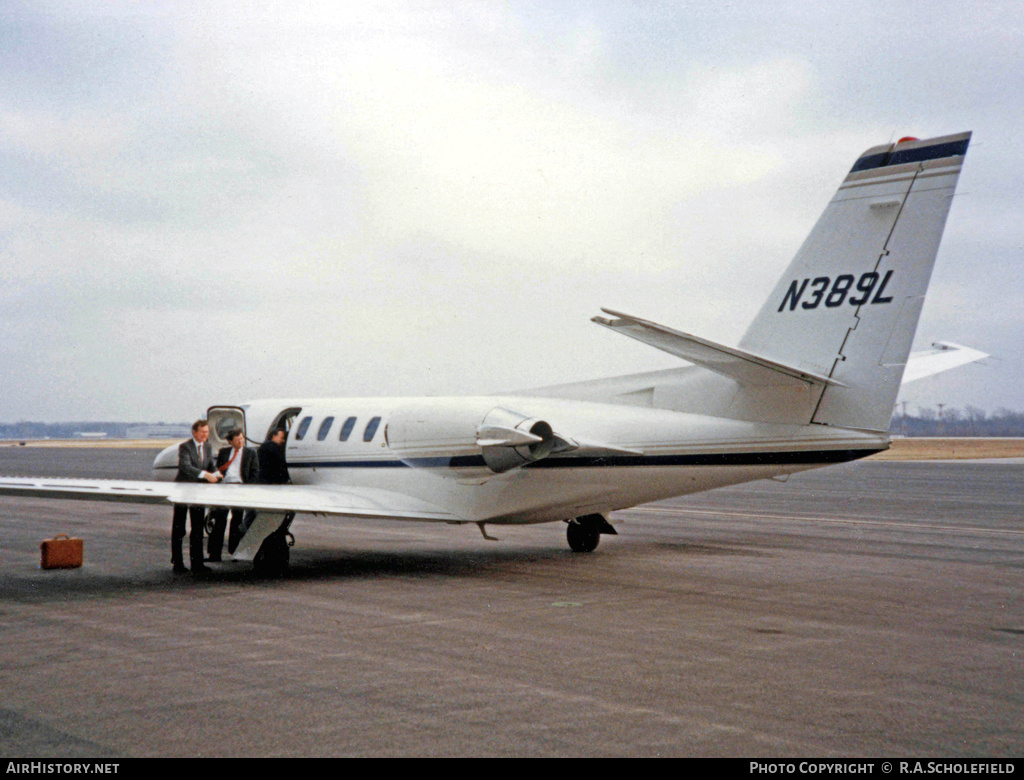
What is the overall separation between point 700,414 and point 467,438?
12.0 feet

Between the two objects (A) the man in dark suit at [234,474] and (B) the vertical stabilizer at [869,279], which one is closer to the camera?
(B) the vertical stabilizer at [869,279]

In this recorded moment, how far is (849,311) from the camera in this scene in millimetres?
13148

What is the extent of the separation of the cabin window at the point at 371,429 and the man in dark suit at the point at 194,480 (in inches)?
107

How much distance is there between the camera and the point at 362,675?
8.27 meters

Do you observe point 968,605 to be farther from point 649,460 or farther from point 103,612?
point 103,612

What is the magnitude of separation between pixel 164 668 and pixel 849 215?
406 inches

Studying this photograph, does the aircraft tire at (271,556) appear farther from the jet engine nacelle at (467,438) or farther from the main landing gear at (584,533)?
the main landing gear at (584,533)

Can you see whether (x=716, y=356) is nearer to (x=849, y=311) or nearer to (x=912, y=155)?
(x=849, y=311)

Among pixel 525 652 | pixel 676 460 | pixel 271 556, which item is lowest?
pixel 525 652

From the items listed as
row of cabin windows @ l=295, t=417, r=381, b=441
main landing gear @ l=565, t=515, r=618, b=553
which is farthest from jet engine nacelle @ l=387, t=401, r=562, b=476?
main landing gear @ l=565, t=515, r=618, b=553

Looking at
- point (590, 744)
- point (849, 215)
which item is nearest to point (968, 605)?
point (849, 215)

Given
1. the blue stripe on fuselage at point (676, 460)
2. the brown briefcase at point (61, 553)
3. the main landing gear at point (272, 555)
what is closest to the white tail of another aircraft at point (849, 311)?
the blue stripe on fuselage at point (676, 460)

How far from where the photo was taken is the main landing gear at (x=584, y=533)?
17422mm

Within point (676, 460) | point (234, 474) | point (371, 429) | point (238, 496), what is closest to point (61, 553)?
point (234, 474)
